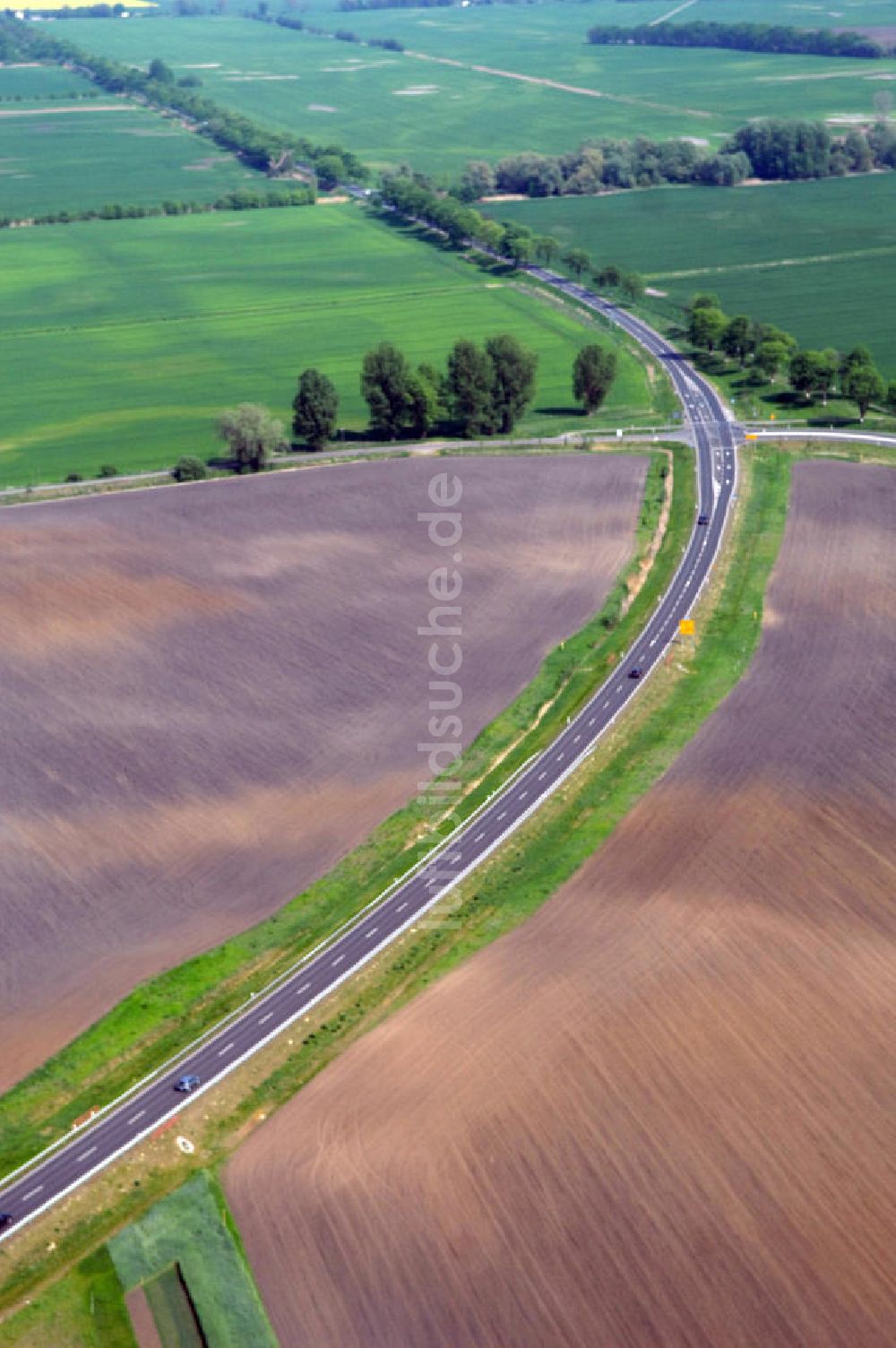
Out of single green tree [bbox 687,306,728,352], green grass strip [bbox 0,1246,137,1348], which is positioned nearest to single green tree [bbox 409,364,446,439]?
single green tree [bbox 687,306,728,352]

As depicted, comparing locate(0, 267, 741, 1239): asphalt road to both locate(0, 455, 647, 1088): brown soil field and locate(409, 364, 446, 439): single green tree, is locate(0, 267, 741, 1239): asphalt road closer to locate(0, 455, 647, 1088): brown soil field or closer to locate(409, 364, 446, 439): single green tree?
locate(0, 455, 647, 1088): brown soil field

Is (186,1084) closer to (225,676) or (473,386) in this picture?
(225,676)

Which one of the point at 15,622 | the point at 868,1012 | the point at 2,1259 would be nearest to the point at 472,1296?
the point at 2,1259

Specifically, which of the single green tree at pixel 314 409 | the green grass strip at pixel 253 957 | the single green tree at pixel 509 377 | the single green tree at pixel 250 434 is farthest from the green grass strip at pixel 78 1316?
the single green tree at pixel 509 377

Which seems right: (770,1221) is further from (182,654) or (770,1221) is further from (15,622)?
(15,622)

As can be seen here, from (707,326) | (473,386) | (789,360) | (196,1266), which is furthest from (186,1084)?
(707,326)

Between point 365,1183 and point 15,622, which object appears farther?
point 15,622
